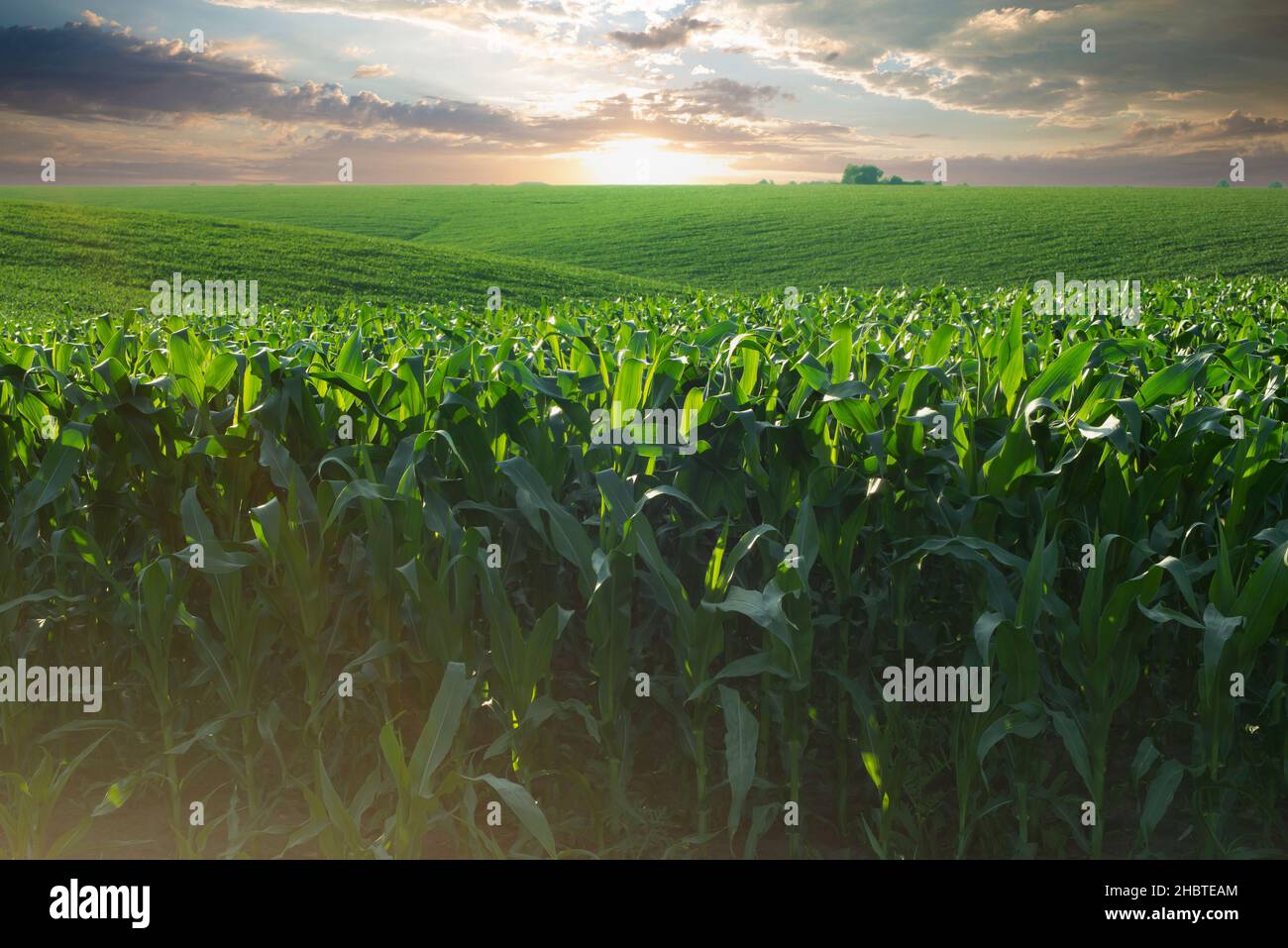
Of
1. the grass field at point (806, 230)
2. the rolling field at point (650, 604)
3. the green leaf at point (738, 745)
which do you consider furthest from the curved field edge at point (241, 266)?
the green leaf at point (738, 745)

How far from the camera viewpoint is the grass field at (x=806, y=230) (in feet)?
125

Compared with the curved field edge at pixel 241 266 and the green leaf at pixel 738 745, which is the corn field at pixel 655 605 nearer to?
the green leaf at pixel 738 745

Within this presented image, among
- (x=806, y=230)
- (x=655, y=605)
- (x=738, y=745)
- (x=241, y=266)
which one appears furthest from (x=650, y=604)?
(x=806, y=230)

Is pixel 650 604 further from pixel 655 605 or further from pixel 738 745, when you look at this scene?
pixel 738 745

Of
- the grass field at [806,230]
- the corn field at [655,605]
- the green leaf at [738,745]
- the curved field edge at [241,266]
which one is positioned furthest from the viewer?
the grass field at [806,230]

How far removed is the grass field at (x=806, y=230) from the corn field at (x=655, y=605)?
93.5 feet

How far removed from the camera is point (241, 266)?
33.1 metres

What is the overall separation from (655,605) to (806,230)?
158 feet

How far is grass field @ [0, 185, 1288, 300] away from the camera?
125ft

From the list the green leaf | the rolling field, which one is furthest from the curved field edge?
the green leaf

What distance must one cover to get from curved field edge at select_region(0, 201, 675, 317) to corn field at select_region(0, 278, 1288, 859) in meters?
Answer: 25.7

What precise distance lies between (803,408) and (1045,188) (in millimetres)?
71672

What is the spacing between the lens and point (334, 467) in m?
3.47
